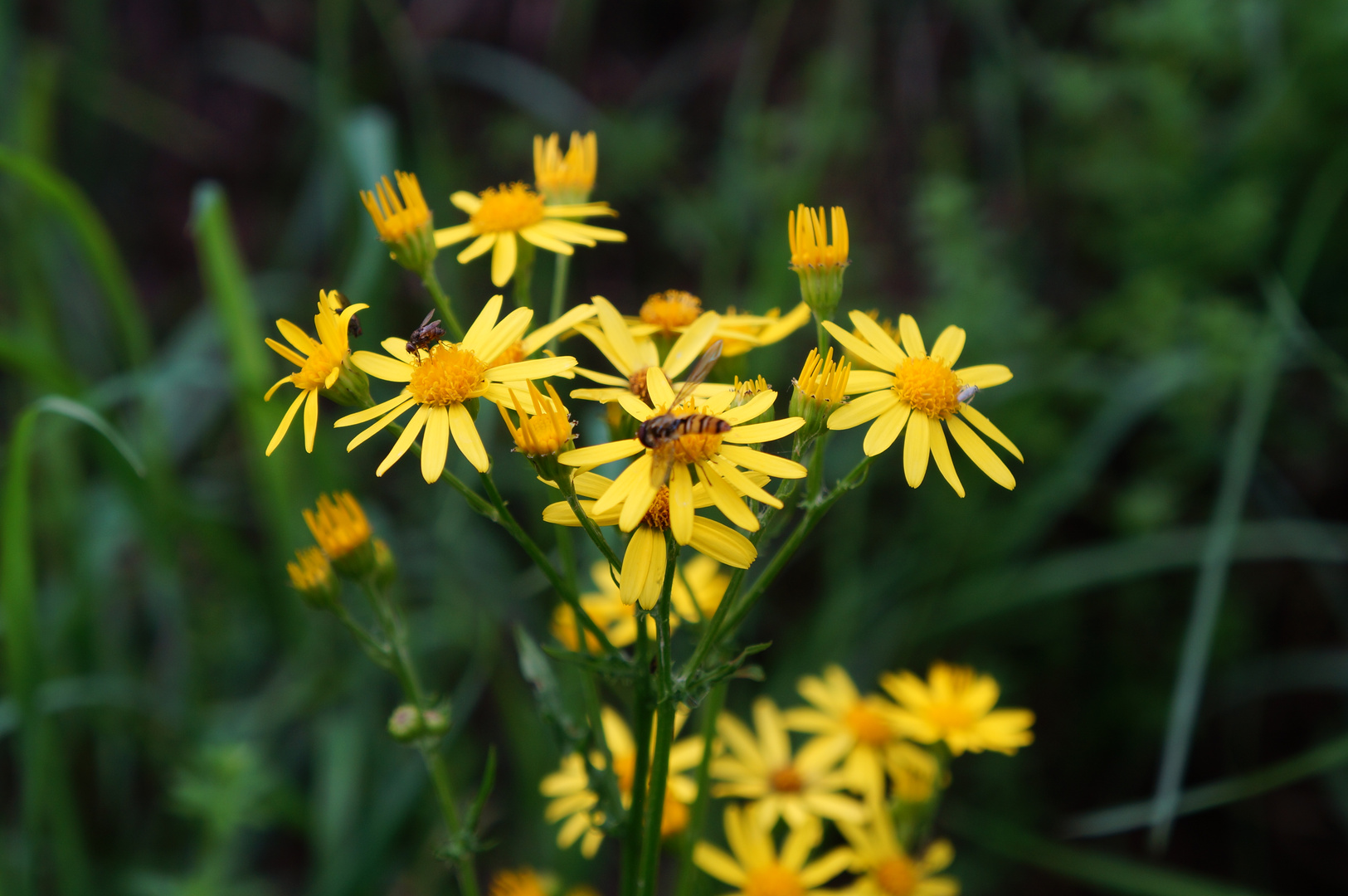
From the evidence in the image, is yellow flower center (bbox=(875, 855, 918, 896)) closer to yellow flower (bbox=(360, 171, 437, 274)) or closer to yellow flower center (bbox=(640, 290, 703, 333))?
yellow flower center (bbox=(640, 290, 703, 333))

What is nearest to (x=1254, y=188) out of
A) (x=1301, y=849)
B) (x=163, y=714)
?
(x=1301, y=849)

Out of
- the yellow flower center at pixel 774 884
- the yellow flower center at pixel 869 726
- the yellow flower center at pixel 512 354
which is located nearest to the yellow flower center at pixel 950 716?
the yellow flower center at pixel 869 726

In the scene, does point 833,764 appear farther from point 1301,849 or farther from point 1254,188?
point 1254,188

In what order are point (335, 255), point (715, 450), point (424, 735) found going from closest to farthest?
point (715, 450) < point (424, 735) < point (335, 255)

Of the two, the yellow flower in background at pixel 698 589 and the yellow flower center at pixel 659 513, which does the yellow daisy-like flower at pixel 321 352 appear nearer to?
the yellow flower center at pixel 659 513

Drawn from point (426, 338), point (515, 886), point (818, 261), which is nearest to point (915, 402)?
point (818, 261)

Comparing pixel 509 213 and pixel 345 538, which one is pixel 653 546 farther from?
pixel 509 213

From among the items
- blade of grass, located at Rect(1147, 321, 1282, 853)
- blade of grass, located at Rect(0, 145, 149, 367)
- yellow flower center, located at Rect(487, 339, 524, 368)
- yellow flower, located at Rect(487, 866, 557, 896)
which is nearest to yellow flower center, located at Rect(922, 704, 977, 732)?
blade of grass, located at Rect(1147, 321, 1282, 853)
